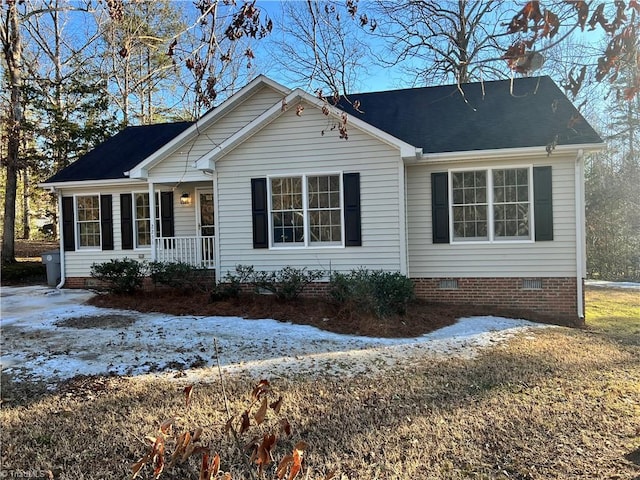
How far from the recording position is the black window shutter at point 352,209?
31.2 feet

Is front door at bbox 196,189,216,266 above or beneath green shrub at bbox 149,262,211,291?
above

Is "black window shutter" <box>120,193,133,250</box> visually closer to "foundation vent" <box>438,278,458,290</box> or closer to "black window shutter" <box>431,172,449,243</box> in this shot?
"black window shutter" <box>431,172,449,243</box>

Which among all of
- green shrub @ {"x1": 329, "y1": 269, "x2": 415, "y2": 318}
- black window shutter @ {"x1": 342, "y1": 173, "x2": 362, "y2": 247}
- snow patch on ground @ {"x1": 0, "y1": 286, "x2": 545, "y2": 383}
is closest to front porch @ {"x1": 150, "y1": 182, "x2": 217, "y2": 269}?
snow patch on ground @ {"x1": 0, "y1": 286, "x2": 545, "y2": 383}

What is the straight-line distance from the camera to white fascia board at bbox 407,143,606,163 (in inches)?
340

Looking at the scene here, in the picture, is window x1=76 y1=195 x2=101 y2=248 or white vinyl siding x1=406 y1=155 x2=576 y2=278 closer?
white vinyl siding x1=406 y1=155 x2=576 y2=278

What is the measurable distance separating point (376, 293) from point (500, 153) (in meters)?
4.05

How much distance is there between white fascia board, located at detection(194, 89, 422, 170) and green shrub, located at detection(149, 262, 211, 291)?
2.34 meters

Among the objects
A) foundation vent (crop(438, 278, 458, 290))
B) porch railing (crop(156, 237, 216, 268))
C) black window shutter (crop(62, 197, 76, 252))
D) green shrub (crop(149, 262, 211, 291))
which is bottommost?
foundation vent (crop(438, 278, 458, 290))

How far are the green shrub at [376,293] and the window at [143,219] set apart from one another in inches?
253

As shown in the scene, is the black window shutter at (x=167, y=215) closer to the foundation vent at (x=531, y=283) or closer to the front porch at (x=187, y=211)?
the front porch at (x=187, y=211)

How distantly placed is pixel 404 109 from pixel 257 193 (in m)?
4.96

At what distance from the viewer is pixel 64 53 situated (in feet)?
77.8

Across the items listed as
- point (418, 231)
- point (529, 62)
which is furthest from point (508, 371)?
point (418, 231)

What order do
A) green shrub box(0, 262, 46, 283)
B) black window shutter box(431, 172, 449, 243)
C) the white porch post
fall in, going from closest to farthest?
black window shutter box(431, 172, 449, 243) < the white porch post < green shrub box(0, 262, 46, 283)
